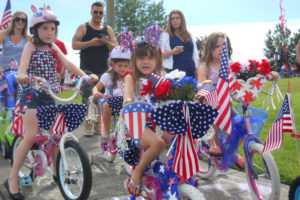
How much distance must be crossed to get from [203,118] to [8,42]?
154 inches

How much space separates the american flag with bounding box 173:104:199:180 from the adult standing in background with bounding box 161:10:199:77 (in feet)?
8.97

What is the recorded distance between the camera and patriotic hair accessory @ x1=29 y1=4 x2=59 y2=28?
10.8 feet

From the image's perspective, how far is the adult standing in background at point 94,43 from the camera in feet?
19.1

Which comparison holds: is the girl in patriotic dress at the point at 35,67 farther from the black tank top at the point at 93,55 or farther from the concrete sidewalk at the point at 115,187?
the black tank top at the point at 93,55

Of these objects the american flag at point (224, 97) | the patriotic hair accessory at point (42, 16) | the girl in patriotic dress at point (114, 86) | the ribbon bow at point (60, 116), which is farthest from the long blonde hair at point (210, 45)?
the patriotic hair accessory at point (42, 16)

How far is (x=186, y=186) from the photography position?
7.55ft

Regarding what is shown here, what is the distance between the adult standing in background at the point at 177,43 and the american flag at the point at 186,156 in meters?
2.73

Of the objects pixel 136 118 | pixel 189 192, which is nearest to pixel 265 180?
A: pixel 189 192

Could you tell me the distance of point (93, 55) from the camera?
5.96 meters

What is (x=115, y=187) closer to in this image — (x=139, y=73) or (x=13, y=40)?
(x=139, y=73)

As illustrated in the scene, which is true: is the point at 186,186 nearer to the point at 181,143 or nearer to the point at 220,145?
the point at 181,143

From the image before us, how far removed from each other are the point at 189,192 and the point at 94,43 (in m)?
4.14

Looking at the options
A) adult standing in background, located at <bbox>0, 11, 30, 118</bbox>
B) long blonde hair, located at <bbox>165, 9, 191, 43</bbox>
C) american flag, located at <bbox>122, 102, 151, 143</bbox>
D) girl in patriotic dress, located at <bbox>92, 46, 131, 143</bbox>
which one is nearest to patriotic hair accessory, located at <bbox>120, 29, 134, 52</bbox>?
american flag, located at <bbox>122, 102, 151, 143</bbox>

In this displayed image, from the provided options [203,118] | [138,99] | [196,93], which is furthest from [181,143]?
[138,99]
